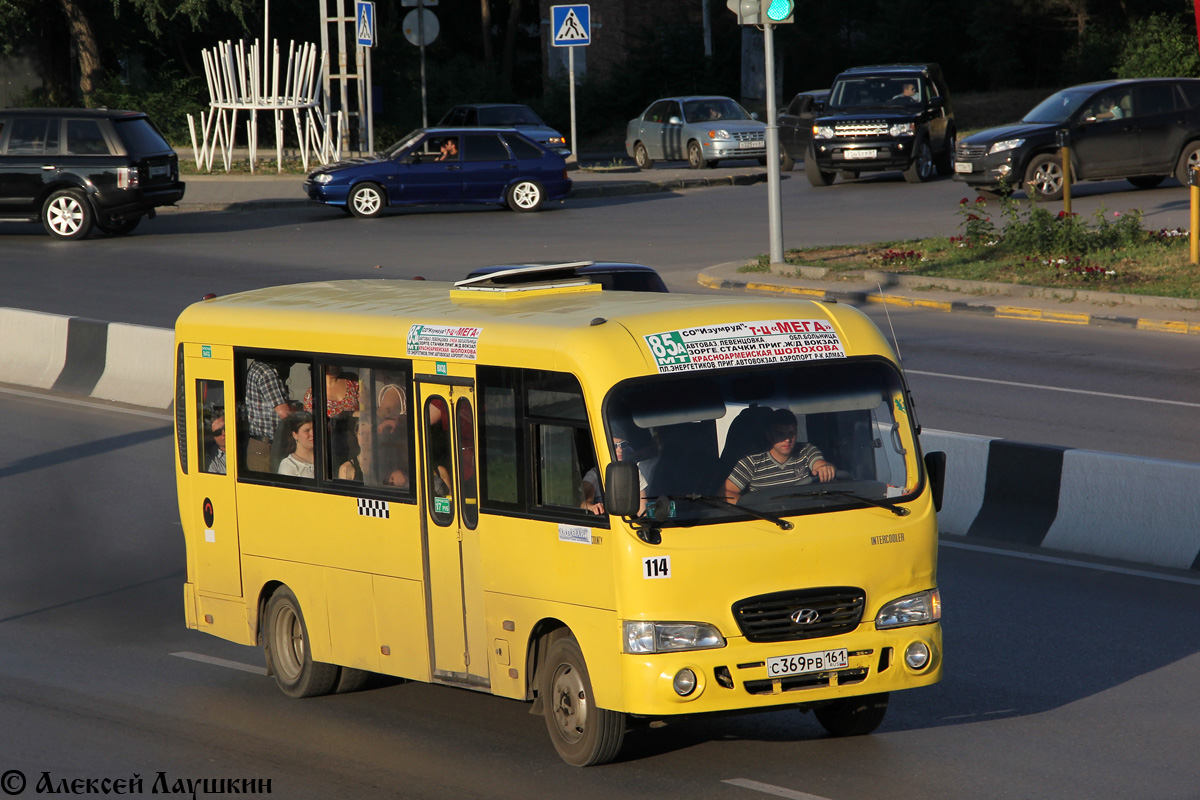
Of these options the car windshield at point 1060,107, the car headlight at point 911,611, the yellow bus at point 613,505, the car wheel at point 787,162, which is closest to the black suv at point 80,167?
the car windshield at point 1060,107

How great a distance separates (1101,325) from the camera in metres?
18.2

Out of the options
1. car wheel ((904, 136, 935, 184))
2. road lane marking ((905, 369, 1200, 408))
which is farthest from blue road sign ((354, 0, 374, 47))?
road lane marking ((905, 369, 1200, 408))

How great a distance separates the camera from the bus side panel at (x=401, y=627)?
23.7ft

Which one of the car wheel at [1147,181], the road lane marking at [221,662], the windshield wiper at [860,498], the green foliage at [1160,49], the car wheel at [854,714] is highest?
the green foliage at [1160,49]

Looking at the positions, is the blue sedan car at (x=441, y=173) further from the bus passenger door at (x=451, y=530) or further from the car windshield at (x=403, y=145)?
the bus passenger door at (x=451, y=530)

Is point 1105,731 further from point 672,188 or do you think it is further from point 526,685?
point 672,188

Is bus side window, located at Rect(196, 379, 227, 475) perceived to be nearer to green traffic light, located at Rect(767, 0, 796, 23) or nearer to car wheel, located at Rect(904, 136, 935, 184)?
green traffic light, located at Rect(767, 0, 796, 23)

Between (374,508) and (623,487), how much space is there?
5.65ft

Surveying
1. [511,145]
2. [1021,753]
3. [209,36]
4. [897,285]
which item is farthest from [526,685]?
[209,36]

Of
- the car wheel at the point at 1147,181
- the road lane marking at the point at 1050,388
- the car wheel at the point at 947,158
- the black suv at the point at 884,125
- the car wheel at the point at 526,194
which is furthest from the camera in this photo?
the car wheel at the point at 947,158

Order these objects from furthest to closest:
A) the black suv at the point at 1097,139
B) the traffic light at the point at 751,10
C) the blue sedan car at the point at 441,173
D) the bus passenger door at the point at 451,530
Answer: the blue sedan car at the point at 441,173 < the black suv at the point at 1097,139 < the traffic light at the point at 751,10 < the bus passenger door at the point at 451,530

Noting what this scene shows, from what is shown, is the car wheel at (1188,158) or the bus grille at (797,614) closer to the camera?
the bus grille at (797,614)

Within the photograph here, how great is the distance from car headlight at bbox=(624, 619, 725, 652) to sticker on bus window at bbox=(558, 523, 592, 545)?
0.40 m

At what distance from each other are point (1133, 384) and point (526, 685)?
9763mm
